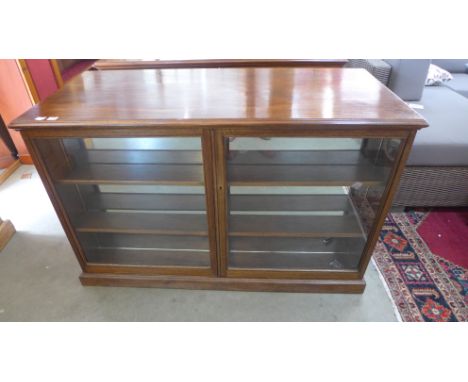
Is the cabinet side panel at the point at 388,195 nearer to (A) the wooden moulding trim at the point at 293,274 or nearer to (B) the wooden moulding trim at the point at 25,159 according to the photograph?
(A) the wooden moulding trim at the point at 293,274

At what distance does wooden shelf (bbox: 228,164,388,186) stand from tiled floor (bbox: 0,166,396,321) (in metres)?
0.63

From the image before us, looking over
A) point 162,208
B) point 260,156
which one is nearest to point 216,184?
point 260,156

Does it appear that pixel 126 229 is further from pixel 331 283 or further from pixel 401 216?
pixel 401 216

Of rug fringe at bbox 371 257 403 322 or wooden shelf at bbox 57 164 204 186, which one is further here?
rug fringe at bbox 371 257 403 322

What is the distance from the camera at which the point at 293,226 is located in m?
1.45

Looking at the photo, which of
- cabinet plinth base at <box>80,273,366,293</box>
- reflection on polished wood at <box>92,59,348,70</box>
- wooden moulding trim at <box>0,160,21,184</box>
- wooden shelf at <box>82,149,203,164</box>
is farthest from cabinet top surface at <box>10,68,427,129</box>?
wooden moulding trim at <box>0,160,21,184</box>

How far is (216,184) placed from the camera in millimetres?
1193

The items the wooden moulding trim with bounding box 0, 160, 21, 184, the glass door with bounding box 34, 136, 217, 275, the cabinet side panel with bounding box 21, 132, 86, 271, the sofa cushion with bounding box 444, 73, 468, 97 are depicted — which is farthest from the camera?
the sofa cushion with bounding box 444, 73, 468, 97

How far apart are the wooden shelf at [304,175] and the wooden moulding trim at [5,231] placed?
1.50 metres

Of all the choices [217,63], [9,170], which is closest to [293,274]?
[217,63]

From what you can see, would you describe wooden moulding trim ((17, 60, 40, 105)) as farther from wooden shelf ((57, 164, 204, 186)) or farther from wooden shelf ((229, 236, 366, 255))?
wooden shelf ((229, 236, 366, 255))

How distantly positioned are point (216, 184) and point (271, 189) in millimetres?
850

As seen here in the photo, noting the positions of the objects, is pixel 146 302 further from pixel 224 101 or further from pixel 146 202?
pixel 224 101

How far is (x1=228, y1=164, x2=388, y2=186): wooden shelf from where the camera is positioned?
48.1 inches
